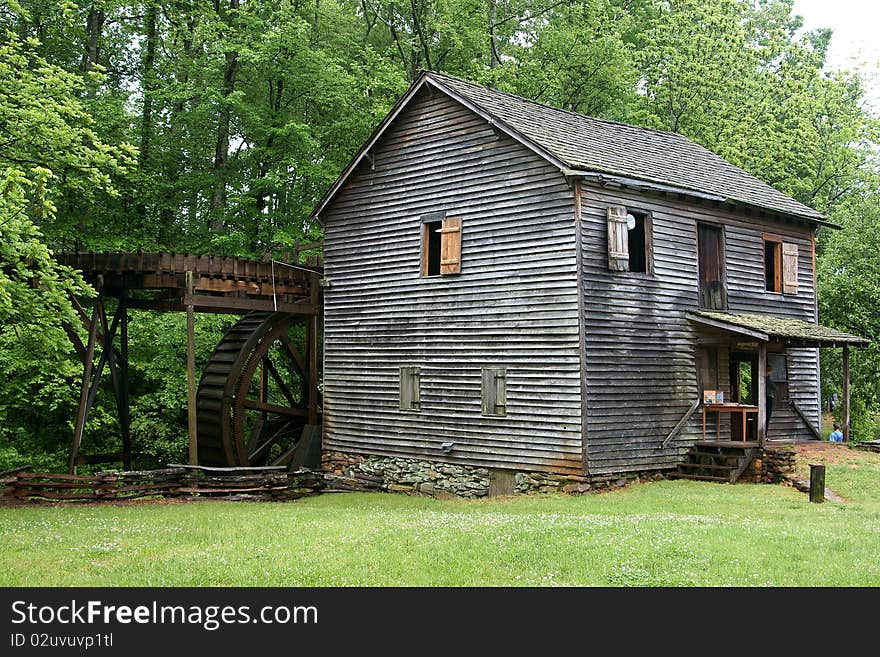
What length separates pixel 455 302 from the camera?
2056 centimetres

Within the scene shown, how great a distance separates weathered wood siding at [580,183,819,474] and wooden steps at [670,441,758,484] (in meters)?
0.28

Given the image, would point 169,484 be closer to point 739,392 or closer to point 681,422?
point 681,422

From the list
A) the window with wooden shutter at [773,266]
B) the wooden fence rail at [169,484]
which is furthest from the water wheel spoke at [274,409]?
the window with wooden shutter at [773,266]

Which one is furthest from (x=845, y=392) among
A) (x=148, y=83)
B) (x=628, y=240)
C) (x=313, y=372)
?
(x=148, y=83)

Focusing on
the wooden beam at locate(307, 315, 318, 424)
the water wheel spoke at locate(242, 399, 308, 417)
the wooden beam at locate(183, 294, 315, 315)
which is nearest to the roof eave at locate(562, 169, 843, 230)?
the wooden beam at locate(183, 294, 315, 315)

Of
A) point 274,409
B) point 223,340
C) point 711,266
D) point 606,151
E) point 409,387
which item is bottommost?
point 274,409

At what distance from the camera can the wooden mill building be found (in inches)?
737

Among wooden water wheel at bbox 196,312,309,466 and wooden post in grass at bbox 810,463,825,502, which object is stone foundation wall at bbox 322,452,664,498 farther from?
wooden post in grass at bbox 810,463,825,502

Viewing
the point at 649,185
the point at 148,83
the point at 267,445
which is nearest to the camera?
the point at 649,185

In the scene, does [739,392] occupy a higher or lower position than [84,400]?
higher

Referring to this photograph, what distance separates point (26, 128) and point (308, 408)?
10652 millimetres

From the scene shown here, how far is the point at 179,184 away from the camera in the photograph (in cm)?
2867

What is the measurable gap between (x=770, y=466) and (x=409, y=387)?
800 cm

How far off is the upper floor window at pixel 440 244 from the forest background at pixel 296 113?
214 inches
